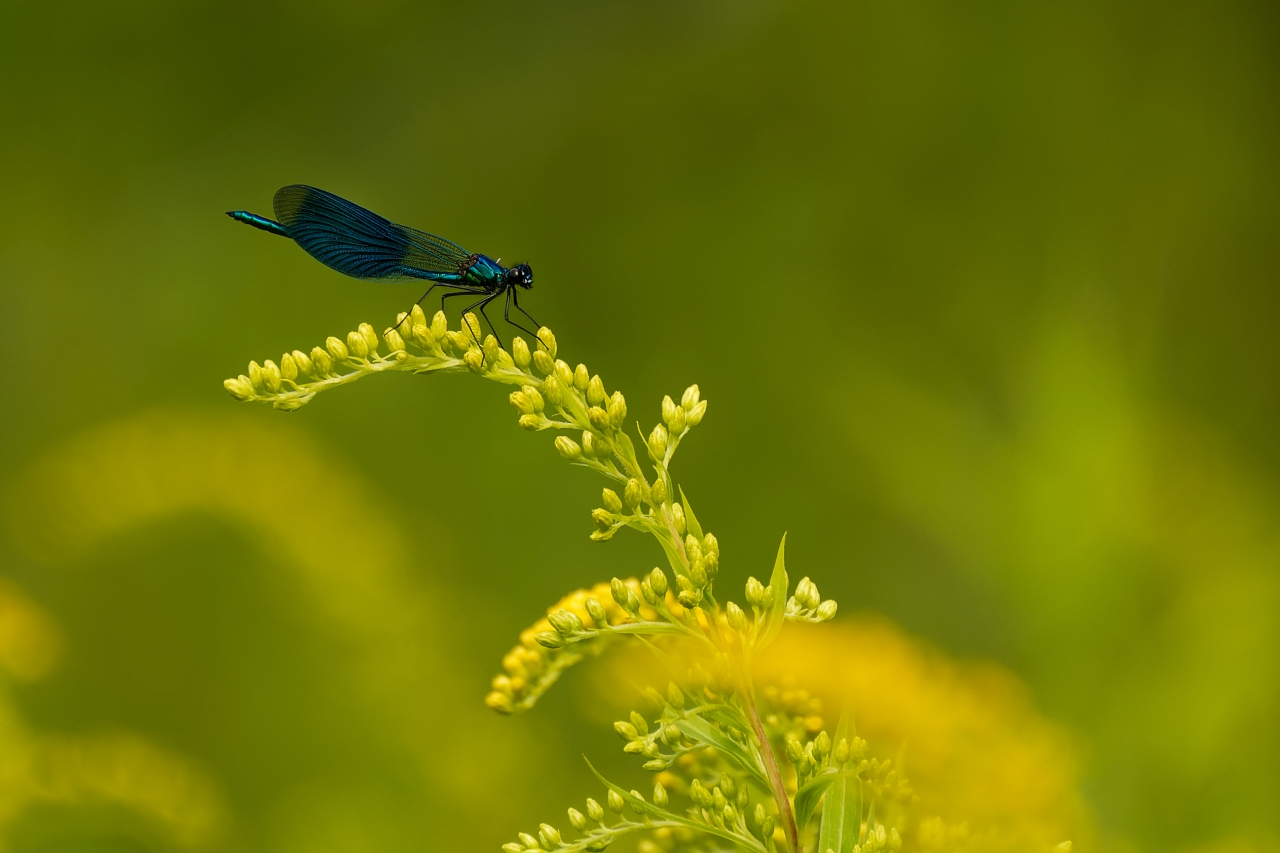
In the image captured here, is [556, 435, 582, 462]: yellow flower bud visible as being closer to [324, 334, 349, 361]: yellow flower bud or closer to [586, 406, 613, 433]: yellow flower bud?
[586, 406, 613, 433]: yellow flower bud

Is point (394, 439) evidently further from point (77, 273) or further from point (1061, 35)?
point (1061, 35)

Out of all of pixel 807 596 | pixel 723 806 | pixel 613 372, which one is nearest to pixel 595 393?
pixel 807 596

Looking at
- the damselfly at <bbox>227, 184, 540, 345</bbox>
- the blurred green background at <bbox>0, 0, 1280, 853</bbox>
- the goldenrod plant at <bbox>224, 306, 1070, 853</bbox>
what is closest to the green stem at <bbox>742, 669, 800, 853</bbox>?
the goldenrod plant at <bbox>224, 306, 1070, 853</bbox>

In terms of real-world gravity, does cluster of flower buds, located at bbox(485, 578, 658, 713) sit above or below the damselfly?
below

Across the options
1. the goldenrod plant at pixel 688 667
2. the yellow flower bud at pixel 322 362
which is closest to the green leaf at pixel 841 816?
the goldenrod plant at pixel 688 667

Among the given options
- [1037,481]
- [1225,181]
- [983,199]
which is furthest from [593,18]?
[1037,481]

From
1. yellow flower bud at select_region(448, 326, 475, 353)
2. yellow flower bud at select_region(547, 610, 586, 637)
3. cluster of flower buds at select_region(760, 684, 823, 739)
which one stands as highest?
yellow flower bud at select_region(448, 326, 475, 353)

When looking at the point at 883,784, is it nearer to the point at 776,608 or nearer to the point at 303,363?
the point at 776,608
